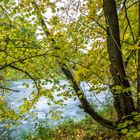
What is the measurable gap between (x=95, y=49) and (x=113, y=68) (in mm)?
1117

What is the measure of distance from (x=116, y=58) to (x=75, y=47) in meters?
0.94

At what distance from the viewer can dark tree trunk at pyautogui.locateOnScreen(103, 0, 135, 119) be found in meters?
4.11

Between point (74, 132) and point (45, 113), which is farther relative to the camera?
point (45, 113)

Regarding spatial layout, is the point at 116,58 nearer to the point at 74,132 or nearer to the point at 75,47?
the point at 75,47

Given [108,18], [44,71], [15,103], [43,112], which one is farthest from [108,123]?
[15,103]

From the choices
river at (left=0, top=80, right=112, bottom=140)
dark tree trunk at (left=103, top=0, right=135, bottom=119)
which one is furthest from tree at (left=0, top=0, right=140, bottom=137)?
river at (left=0, top=80, right=112, bottom=140)

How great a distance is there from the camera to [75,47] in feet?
16.2

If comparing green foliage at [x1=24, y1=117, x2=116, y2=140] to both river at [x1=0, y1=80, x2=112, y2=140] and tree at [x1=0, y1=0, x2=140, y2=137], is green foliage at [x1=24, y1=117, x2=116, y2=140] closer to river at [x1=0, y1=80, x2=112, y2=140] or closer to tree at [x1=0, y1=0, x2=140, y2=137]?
river at [x1=0, y1=80, x2=112, y2=140]

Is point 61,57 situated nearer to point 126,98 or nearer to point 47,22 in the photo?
point 126,98

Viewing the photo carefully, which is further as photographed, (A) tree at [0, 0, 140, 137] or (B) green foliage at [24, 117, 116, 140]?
(B) green foliage at [24, 117, 116, 140]

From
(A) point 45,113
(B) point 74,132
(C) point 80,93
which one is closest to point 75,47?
(C) point 80,93

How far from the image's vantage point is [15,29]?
13.8ft

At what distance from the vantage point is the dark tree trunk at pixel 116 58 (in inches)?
162

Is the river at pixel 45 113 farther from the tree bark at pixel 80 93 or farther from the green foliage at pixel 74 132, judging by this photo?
the tree bark at pixel 80 93
